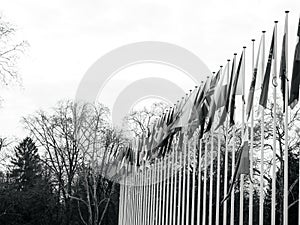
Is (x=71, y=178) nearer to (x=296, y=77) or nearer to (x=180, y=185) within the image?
(x=180, y=185)

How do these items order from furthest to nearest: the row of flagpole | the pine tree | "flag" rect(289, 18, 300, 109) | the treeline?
1. the pine tree
2. the treeline
3. the row of flagpole
4. "flag" rect(289, 18, 300, 109)

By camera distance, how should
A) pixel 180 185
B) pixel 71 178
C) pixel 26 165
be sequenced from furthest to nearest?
pixel 26 165 < pixel 71 178 < pixel 180 185

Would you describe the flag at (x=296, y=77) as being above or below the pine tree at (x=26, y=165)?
below

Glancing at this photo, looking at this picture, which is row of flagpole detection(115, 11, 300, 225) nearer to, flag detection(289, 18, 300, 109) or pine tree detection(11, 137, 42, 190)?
flag detection(289, 18, 300, 109)

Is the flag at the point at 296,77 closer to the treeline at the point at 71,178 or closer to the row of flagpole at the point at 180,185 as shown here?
the row of flagpole at the point at 180,185

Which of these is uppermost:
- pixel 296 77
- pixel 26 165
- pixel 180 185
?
pixel 26 165

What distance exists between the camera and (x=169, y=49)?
23219mm

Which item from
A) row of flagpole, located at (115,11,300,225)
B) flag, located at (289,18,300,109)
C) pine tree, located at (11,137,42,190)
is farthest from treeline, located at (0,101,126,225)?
flag, located at (289,18,300,109)

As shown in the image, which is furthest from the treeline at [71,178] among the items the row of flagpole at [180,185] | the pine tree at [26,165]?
the row of flagpole at [180,185]

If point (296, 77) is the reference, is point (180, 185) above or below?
below

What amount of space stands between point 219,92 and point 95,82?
1459 centimetres

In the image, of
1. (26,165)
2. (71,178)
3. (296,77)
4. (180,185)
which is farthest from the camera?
(26,165)

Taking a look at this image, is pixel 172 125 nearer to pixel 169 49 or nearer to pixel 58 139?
pixel 169 49

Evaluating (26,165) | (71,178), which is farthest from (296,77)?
(26,165)
